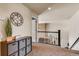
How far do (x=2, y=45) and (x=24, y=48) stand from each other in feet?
1.42

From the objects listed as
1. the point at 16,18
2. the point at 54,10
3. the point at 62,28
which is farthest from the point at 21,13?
the point at 62,28

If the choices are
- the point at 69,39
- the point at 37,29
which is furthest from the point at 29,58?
the point at 69,39

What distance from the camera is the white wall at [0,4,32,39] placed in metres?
2.31

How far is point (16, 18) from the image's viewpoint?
97.1 inches

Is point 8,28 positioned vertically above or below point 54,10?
below

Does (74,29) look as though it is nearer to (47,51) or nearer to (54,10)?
(54,10)

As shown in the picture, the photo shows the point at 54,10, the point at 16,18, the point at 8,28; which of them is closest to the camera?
the point at 8,28

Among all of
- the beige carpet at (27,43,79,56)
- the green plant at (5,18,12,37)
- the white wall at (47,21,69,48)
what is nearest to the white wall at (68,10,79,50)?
the white wall at (47,21,69,48)

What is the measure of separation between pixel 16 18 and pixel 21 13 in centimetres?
13

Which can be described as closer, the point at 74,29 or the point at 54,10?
the point at 74,29

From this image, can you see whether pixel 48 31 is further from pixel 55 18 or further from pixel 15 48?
pixel 15 48

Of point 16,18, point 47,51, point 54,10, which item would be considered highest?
point 54,10

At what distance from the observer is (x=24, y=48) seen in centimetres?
251

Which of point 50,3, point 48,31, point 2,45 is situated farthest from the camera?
point 48,31
